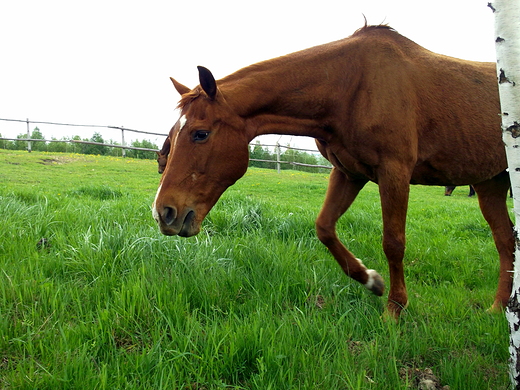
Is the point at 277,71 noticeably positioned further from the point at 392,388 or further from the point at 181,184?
the point at 392,388

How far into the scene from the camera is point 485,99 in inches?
125

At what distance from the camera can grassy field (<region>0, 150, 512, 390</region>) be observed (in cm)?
164

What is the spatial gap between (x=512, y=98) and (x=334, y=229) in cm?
182

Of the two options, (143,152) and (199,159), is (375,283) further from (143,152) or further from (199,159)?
(143,152)

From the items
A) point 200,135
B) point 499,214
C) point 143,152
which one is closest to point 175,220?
point 200,135

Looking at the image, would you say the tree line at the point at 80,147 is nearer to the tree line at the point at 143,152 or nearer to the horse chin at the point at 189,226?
the tree line at the point at 143,152

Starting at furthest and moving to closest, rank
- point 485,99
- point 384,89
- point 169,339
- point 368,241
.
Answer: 1. point 368,241
2. point 485,99
3. point 384,89
4. point 169,339

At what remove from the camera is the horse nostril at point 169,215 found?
7.59ft

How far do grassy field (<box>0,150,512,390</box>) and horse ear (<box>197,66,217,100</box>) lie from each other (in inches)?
50.0

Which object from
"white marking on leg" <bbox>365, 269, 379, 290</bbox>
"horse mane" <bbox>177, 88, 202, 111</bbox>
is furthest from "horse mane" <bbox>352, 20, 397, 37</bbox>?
"white marking on leg" <bbox>365, 269, 379, 290</bbox>

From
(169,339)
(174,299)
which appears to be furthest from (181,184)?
(169,339)

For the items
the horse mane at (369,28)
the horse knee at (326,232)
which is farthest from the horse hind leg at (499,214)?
the horse mane at (369,28)

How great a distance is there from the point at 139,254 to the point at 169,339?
1.11 meters

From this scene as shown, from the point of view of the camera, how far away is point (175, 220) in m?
2.35
